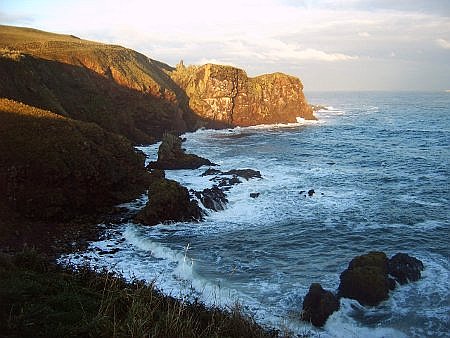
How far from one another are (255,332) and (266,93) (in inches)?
3304

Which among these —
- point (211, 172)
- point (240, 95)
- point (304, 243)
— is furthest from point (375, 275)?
point (240, 95)

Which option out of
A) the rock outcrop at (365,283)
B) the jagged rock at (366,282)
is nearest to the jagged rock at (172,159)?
the rock outcrop at (365,283)

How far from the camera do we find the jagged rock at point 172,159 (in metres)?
40.9

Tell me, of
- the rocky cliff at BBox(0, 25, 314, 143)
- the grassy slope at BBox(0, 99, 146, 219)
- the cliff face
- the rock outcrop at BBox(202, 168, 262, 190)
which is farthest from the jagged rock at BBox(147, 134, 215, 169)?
the cliff face

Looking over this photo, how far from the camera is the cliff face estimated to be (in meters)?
83.5

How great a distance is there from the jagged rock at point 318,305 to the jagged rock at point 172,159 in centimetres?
2687

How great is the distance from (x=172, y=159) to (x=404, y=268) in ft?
90.0

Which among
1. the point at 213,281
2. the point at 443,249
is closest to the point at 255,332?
the point at 213,281

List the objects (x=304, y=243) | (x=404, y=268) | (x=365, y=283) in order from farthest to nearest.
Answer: (x=304, y=243) < (x=404, y=268) < (x=365, y=283)

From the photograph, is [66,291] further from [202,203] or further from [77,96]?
[77,96]

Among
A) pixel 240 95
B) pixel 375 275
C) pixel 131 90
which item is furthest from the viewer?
pixel 240 95

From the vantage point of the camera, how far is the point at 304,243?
22.4 meters

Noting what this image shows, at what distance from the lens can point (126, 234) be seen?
22.5 meters

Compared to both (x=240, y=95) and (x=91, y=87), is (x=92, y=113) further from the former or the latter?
(x=240, y=95)
